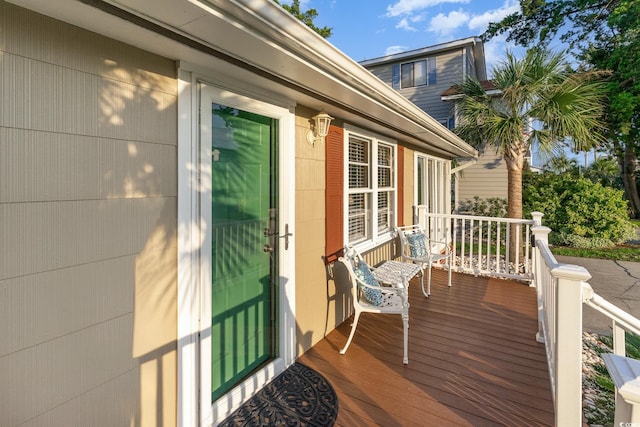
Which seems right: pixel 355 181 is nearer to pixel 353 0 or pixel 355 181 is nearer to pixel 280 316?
pixel 280 316

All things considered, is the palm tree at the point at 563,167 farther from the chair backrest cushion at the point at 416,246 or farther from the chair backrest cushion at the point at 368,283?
the chair backrest cushion at the point at 368,283

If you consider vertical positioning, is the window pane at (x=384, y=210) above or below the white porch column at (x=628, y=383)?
above

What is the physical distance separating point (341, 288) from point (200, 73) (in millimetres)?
2467

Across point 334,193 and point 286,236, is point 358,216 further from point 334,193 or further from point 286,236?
point 286,236

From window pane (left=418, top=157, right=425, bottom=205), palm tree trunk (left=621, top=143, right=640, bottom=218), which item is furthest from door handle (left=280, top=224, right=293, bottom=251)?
palm tree trunk (left=621, top=143, right=640, bottom=218)

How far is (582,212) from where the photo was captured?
8672mm

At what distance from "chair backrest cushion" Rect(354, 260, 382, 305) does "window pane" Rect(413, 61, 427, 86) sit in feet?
34.2

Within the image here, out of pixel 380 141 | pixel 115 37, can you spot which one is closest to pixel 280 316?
pixel 115 37

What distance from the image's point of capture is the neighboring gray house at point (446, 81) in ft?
33.5

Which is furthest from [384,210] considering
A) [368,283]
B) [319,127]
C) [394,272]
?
[319,127]

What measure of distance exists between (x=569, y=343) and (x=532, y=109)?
18.2 feet

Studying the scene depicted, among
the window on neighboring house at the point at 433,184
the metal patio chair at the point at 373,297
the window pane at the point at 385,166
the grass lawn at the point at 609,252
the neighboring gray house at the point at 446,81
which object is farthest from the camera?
the neighboring gray house at the point at 446,81

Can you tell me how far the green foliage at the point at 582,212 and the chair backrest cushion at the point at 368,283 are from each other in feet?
26.7

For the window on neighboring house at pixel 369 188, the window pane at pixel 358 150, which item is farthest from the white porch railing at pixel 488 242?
the window pane at pixel 358 150
